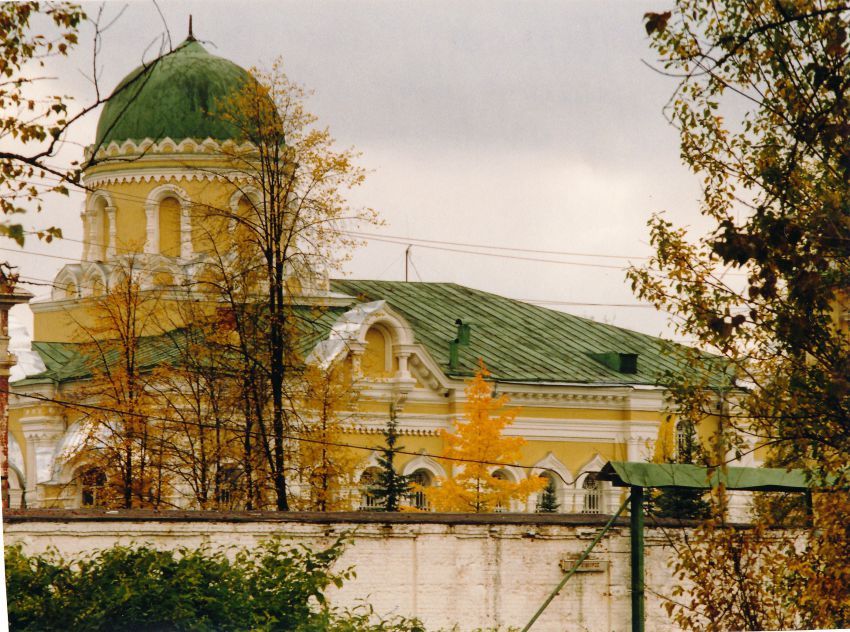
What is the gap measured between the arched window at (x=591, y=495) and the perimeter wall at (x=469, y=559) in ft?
52.9

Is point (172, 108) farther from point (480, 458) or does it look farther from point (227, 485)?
point (227, 485)

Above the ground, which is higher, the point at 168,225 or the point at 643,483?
the point at 168,225

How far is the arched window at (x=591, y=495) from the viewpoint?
1329 inches

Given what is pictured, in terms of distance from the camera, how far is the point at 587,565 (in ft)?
56.5

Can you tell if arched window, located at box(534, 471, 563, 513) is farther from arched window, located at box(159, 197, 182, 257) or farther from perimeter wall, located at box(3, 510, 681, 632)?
perimeter wall, located at box(3, 510, 681, 632)

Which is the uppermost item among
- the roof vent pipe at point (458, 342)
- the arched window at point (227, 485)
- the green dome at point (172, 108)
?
the green dome at point (172, 108)

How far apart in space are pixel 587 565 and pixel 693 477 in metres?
1.44

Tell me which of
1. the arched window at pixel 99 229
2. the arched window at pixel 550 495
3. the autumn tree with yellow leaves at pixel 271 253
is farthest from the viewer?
the arched window at pixel 99 229

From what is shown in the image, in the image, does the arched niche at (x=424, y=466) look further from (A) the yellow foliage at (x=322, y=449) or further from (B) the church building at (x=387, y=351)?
(A) the yellow foliage at (x=322, y=449)

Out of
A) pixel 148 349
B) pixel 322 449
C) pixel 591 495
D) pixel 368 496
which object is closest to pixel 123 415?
pixel 322 449

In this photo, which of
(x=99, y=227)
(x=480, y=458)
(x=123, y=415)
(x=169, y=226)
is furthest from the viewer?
(x=99, y=227)

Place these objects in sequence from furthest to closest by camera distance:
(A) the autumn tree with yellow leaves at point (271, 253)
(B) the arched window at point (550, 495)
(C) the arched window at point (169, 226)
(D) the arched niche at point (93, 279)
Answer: (C) the arched window at point (169, 226), (B) the arched window at point (550, 495), (D) the arched niche at point (93, 279), (A) the autumn tree with yellow leaves at point (271, 253)

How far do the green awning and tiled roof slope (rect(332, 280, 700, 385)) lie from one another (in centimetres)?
1689

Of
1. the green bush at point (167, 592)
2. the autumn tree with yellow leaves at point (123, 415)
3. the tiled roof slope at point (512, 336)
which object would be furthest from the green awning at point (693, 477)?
the tiled roof slope at point (512, 336)
